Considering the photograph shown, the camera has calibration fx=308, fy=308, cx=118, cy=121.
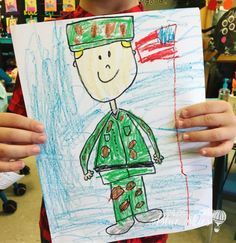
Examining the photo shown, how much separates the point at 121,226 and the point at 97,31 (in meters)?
0.40

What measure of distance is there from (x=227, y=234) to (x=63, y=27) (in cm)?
183

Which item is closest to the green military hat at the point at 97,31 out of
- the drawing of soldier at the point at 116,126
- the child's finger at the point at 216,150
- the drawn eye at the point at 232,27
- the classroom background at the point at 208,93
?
the drawing of soldier at the point at 116,126

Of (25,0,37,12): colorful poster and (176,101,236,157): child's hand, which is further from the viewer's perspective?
(25,0,37,12): colorful poster

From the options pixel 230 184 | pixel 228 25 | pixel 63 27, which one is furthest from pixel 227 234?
pixel 63 27

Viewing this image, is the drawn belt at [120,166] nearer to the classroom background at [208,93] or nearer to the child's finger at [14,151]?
the child's finger at [14,151]

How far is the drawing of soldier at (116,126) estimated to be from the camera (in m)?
0.56

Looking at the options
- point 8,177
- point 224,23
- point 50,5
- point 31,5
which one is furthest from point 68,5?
point 8,177

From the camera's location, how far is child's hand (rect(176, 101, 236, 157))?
0.57m

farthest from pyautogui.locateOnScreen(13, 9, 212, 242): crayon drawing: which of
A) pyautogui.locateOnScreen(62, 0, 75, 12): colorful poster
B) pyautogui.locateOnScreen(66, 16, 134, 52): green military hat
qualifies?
pyautogui.locateOnScreen(62, 0, 75, 12): colorful poster

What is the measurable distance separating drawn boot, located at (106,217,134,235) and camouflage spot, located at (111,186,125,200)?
0.06m

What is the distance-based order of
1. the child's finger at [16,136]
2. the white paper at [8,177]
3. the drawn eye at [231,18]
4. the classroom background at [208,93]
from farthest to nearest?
the drawn eye at [231,18]
the classroom background at [208,93]
the white paper at [8,177]
the child's finger at [16,136]

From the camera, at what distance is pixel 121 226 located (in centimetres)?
65

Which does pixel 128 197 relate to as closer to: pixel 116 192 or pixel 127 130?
pixel 116 192

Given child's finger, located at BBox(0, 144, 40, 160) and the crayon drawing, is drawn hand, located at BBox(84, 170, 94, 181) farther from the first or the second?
child's finger, located at BBox(0, 144, 40, 160)
